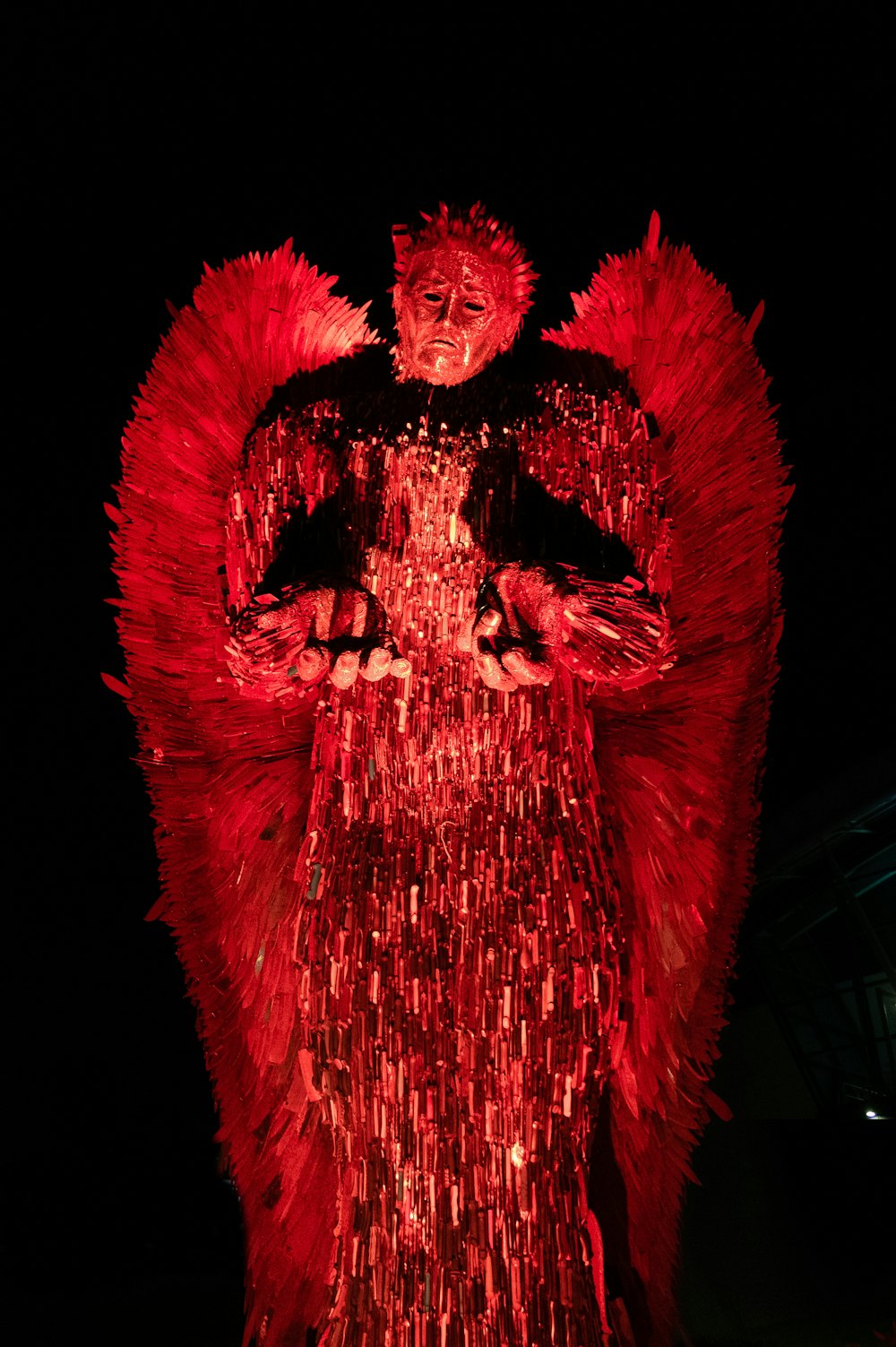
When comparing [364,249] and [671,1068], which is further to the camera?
[364,249]

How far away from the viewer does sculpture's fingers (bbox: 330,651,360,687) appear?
170 centimetres

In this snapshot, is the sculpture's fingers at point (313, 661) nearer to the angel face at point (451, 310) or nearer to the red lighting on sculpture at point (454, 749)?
the red lighting on sculpture at point (454, 749)

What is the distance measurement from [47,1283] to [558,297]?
2477 millimetres

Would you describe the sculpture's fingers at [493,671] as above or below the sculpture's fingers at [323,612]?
below

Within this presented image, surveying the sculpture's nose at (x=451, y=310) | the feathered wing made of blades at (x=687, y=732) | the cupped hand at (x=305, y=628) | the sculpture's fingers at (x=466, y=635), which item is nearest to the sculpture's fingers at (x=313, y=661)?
the cupped hand at (x=305, y=628)

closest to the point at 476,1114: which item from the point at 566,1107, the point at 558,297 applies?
the point at 566,1107

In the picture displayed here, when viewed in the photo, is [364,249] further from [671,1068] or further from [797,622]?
[671,1068]

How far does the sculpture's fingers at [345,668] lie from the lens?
1695 millimetres

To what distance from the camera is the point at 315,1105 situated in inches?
72.1

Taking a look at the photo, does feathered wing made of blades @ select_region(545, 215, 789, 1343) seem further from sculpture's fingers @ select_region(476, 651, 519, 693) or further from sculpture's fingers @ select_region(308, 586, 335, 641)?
sculpture's fingers @ select_region(308, 586, 335, 641)

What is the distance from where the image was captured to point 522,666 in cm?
168

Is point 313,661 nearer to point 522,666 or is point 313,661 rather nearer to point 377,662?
point 377,662

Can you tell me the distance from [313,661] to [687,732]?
0.63 metres

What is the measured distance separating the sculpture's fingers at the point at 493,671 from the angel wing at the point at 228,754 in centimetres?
43
